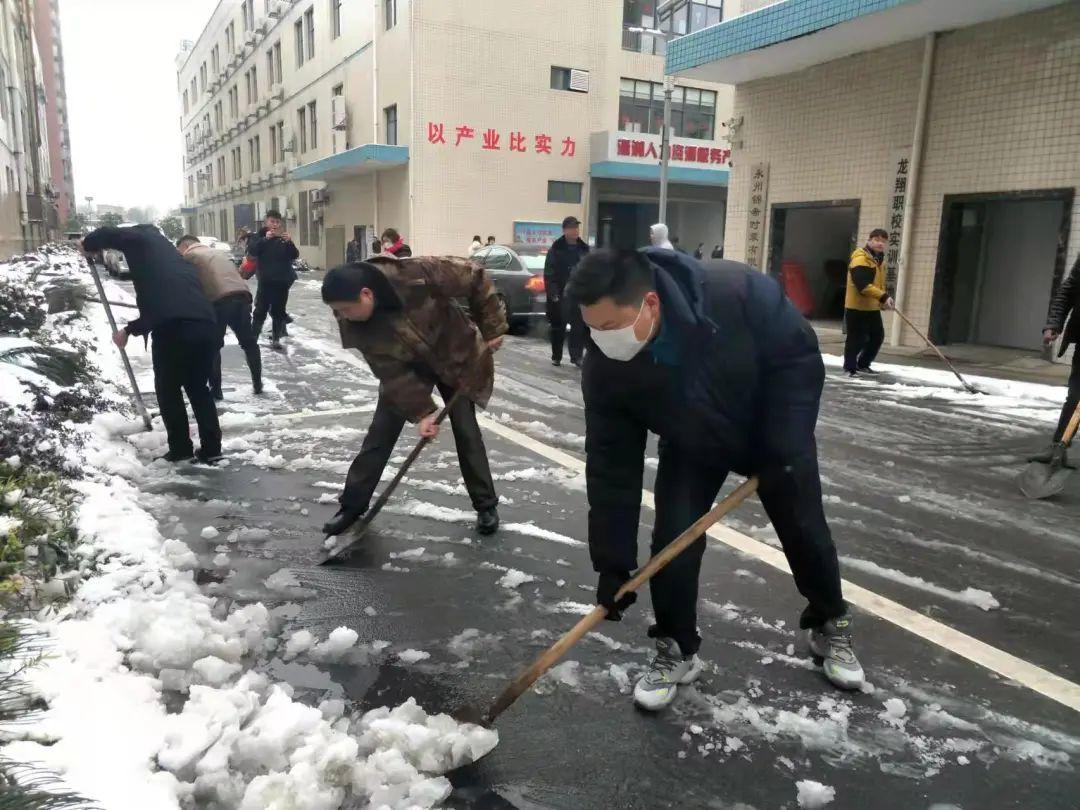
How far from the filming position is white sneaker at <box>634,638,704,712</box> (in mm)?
2637

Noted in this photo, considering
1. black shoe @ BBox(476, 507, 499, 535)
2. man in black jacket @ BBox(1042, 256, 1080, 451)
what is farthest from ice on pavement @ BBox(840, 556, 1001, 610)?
man in black jacket @ BBox(1042, 256, 1080, 451)

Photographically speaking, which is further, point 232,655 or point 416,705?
point 232,655

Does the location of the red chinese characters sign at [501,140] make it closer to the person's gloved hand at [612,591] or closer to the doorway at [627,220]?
the doorway at [627,220]

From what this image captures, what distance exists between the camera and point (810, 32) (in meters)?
11.1

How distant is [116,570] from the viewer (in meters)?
3.39

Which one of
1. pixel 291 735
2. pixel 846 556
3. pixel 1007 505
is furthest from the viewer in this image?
pixel 1007 505

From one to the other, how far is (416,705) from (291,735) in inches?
16.4

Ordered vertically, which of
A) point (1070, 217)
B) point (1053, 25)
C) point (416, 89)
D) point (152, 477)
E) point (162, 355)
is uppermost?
point (416, 89)

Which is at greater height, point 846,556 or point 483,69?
point 483,69

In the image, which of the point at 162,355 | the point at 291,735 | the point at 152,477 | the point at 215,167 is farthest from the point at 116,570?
the point at 215,167

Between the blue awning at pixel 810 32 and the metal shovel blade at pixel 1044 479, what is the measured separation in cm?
706

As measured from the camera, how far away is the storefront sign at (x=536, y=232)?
2630cm

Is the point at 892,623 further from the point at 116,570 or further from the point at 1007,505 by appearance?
the point at 116,570

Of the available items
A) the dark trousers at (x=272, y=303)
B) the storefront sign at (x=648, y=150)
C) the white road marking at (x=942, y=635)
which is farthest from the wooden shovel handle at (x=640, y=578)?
the storefront sign at (x=648, y=150)
